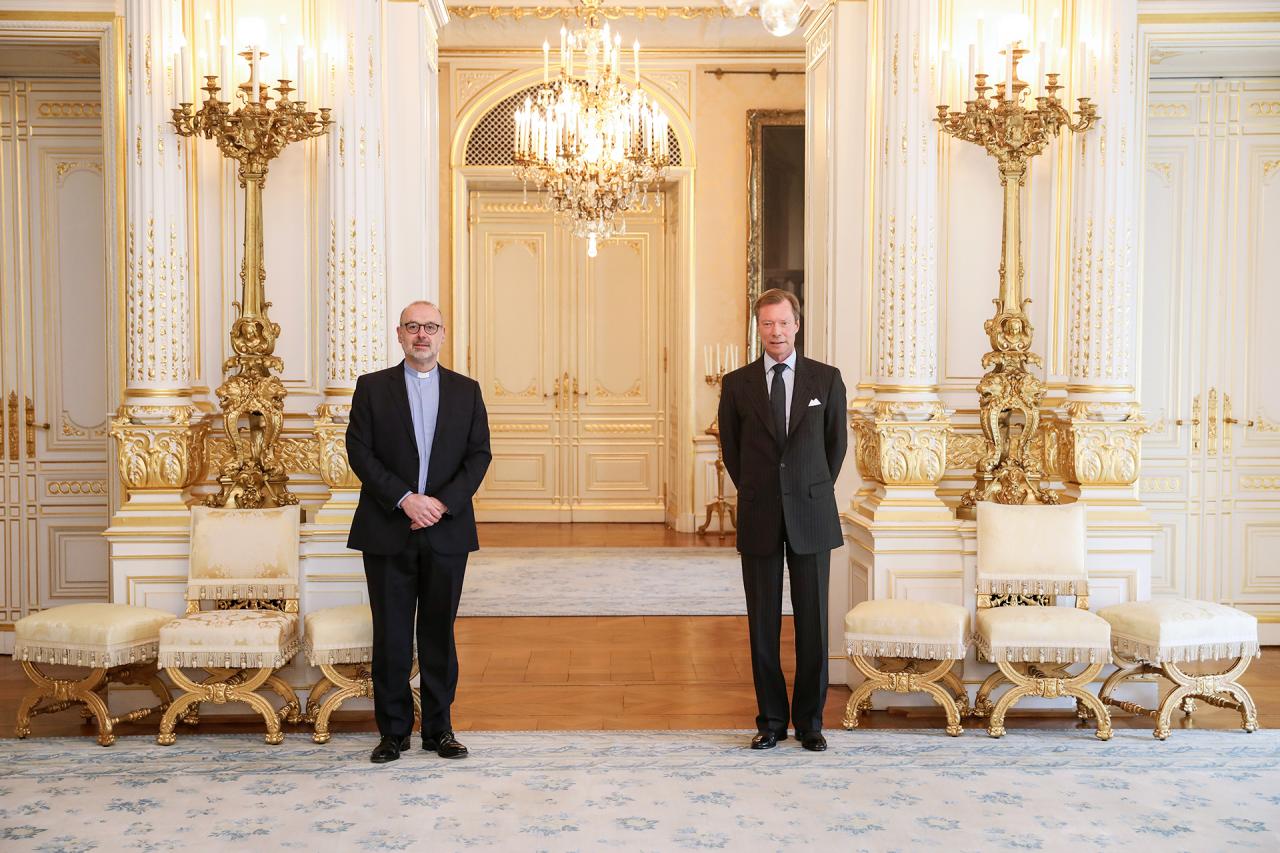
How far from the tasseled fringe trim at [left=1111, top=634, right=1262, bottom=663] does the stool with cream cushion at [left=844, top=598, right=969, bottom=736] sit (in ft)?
2.08

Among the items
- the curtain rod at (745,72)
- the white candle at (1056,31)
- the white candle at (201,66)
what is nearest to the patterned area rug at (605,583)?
the white candle at (1056,31)

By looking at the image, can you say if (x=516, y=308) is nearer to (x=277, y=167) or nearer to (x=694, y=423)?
(x=694, y=423)

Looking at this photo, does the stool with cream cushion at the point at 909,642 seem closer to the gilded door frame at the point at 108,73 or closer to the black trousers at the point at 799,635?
the black trousers at the point at 799,635

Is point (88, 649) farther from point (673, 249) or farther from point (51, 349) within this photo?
point (673, 249)

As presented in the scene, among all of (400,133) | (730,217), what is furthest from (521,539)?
(400,133)

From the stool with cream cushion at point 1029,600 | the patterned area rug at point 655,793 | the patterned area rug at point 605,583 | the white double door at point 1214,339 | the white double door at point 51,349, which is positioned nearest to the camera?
the patterned area rug at point 655,793

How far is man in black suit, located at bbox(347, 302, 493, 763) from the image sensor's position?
4.53 meters

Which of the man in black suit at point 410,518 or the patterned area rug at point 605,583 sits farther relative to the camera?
the patterned area rug at point 605,583

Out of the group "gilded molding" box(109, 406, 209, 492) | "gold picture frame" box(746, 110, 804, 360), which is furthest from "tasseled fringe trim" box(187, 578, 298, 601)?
"gold picture frame" box(746, 110, 804, 360)

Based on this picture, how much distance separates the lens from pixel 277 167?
18.2 ft

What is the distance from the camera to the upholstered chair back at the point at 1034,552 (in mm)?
5090

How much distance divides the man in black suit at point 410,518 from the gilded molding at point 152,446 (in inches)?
42.0

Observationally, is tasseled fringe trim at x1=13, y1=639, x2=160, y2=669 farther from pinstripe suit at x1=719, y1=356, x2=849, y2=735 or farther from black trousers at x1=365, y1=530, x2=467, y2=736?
pinstripe suit at x1=719, y1=356, x2=849, y2=735

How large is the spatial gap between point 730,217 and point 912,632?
6433 mm
